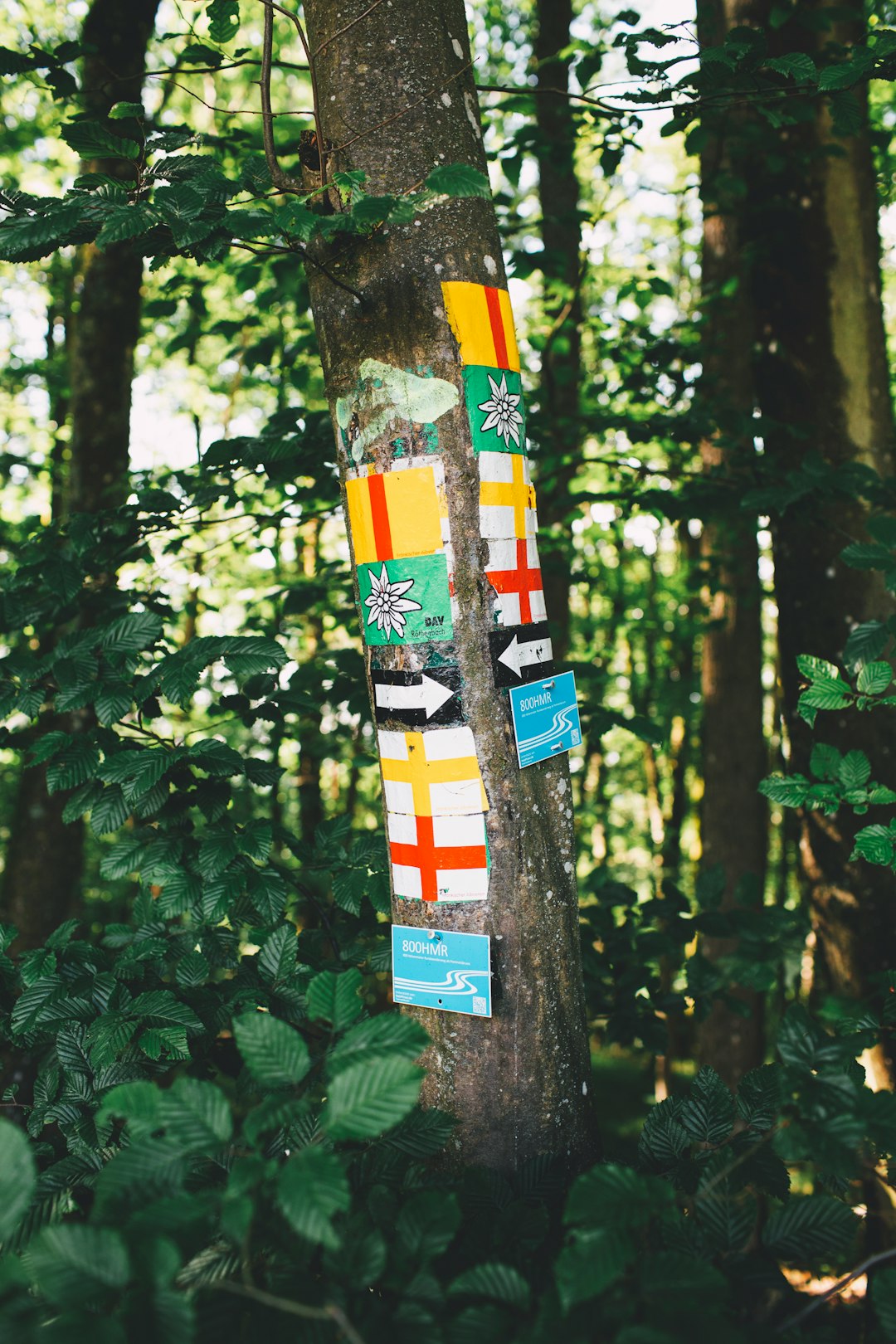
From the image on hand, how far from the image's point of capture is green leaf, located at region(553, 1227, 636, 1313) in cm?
82

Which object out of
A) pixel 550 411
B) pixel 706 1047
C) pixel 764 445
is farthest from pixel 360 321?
pixel 706 1047

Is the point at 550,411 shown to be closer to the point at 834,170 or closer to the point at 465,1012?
the point at 834,170

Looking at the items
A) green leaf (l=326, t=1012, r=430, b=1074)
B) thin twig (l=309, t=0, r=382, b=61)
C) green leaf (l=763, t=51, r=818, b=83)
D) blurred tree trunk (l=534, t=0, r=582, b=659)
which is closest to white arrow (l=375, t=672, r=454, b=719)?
green leaf (l=326, t=1012, r=430, b=1074)

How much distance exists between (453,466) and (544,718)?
1.58 feet

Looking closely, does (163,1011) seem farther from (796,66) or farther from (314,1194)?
(796,66)

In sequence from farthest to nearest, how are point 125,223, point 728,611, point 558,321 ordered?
1. point 728,611
2. point 558,321
3. point 125,223

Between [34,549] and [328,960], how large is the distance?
4.52ft

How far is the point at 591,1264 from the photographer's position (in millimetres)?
845

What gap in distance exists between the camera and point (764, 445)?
340 cm

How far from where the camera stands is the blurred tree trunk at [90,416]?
3.99 meters

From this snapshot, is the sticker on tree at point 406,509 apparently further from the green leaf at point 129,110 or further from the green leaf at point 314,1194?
the green leaf at point 314,1194

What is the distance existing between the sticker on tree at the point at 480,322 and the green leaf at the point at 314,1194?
3.98 ft

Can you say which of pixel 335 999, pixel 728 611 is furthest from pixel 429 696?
pixel 728 611

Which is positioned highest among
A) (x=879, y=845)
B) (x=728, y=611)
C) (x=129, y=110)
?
(x=129, y=110)
